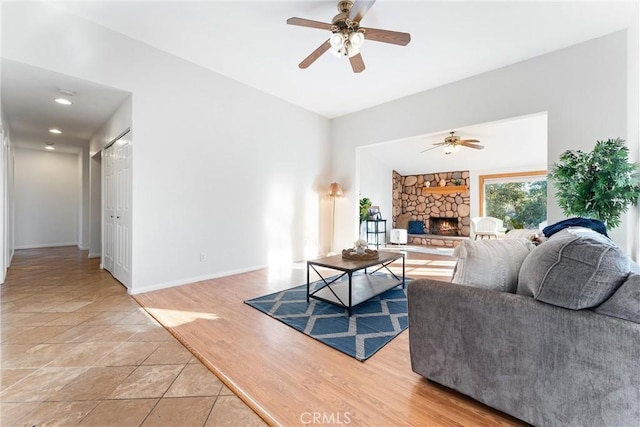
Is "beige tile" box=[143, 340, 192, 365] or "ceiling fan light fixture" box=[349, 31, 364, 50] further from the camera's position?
"ceiling fan light fixture" box=[349, 31, 364, 50]

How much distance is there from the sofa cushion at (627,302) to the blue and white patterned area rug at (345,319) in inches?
51.4

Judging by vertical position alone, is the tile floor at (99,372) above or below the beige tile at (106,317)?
below

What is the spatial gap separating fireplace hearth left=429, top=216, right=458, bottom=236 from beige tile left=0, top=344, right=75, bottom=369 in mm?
8174

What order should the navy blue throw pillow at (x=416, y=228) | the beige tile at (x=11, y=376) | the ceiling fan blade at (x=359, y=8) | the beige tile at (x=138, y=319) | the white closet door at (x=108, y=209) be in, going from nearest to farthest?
the beige tile at (x=11, y=376), the ceiling fan blade at (x=359, y=8), the beige tile at (x=138, y=319), the white closet door at (x=108, y=209), the navy blue throw pillow at (x=416, y=228)

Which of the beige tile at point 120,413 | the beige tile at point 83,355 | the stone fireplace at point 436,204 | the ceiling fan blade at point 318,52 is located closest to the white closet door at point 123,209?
the beige tile at point 83,355

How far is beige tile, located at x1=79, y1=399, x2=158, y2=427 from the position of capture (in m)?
1.31

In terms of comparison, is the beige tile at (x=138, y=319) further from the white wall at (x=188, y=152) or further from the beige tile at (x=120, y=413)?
the beige tile at (x=120, y=413)

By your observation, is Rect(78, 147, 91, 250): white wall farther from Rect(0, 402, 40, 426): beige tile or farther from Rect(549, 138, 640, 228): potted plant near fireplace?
Rect(549, 138, 640, 228): potted plant near fireplace

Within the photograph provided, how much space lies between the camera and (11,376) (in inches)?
64.7

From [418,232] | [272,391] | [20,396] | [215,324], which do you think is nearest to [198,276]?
[215,324]

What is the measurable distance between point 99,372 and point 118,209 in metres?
2.59

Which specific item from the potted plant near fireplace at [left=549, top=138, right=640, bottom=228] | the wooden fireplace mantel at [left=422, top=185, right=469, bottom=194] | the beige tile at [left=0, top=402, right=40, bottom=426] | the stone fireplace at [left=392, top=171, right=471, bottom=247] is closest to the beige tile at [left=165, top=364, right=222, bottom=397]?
the beige tile at [left=0, top=402, right=40, bottom=426]

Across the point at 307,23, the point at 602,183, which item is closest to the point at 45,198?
the point at 307,23

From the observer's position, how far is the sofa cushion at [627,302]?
3.31ft
